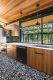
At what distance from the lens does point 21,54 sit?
17.8ft

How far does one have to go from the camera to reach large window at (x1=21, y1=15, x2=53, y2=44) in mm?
4978

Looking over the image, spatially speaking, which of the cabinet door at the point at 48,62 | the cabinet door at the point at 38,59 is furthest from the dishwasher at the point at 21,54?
the cabinet door at the point at 48,62

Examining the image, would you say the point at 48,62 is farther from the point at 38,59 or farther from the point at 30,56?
the point at 30,56

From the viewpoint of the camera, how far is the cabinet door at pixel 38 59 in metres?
4.01

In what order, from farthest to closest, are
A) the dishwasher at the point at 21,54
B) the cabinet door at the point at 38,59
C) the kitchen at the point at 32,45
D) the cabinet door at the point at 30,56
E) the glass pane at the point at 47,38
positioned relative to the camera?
the dishwasher at the point at 21,54, the glass pane at the point at 47,38, the cabinet door at the point at 30,56, the cabinet door at the point at 38,59, the kitchen at the point at 32,45

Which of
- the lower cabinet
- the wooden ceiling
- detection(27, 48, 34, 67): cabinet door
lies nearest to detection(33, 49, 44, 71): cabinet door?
the lower cabinet

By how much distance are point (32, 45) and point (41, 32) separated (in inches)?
28.6

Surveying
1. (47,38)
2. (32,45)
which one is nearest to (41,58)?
(32,45)

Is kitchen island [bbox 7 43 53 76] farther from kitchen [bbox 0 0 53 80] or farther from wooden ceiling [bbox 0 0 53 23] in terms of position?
wooden ceiling [bbox 0 0 53 23]

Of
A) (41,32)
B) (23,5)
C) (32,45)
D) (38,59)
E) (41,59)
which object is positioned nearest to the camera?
(41,59)

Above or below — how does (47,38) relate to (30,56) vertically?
above

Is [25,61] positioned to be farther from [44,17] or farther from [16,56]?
[44,17]

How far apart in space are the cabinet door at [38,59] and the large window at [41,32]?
35.8 inches

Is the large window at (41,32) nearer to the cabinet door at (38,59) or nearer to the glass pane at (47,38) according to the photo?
the glass pane at (47,38)
